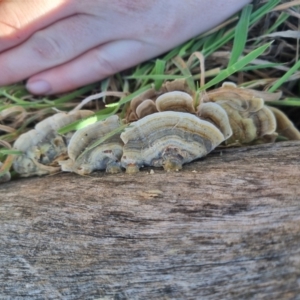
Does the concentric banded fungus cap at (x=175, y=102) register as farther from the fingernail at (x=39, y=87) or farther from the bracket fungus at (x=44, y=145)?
the fingernail at (x=39, y=87)

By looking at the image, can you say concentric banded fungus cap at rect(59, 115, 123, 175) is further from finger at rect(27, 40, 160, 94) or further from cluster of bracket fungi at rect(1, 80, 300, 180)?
finger at rect(27, 40, 160, 94)

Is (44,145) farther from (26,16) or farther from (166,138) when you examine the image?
(26,16)

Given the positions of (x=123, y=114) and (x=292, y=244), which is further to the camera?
(x=123, y=114)

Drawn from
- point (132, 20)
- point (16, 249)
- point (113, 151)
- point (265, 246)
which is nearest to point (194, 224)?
point (265, 246)

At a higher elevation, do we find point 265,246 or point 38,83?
point 38,83

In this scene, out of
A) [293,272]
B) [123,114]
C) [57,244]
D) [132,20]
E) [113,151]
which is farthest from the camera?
[132,20]

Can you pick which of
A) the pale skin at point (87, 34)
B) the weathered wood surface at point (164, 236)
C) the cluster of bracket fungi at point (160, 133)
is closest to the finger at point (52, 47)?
the pale skin at point (87, 34)

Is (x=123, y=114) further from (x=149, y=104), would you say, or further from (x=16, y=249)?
(x=16, y=249)

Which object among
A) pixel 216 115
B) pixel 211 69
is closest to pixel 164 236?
pixel 216 115
